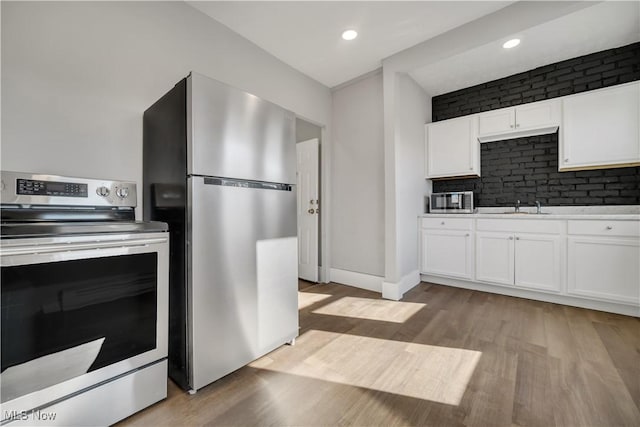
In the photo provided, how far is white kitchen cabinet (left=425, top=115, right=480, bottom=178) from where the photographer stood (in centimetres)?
332

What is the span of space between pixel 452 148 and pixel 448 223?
3.33 feet

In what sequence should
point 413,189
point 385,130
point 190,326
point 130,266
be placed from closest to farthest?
point 130,266 < point 190,326 < point 385,130 < point 413,189

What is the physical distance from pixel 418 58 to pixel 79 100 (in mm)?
2918

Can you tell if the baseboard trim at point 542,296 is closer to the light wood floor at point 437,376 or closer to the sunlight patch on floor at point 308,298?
the light wood floor at point 437,376

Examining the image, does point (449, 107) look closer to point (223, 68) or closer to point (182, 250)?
point (223, 68)

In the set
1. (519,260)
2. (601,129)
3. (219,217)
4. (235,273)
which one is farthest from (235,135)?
(601,129)

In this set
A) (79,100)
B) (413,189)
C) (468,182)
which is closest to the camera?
(79,100)

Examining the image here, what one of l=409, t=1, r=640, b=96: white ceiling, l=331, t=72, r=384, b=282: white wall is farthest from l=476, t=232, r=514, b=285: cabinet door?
l=409, t=1, r=640, b=96: white ceiling

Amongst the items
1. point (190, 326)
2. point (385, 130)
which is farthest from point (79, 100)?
point (385, 130)

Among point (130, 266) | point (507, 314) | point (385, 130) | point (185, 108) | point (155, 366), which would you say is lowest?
point (507, 314)

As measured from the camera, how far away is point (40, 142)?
1.43m

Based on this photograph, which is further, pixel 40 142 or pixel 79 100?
pixel 79 100

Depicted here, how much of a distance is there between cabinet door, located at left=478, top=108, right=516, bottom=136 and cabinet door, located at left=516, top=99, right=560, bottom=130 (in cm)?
7

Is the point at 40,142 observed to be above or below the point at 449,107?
below
